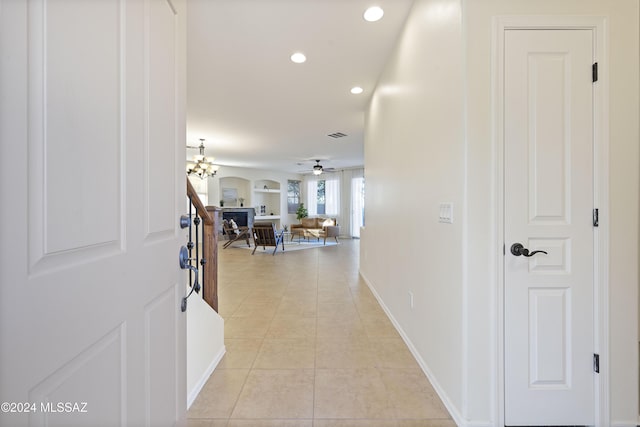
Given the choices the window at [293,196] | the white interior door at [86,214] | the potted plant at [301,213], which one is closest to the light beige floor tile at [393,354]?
the white interior door at [86,214]

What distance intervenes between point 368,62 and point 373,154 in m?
1.12

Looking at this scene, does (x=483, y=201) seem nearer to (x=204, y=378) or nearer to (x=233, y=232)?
(x=204, y=378)

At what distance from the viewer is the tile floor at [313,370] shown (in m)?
1.51

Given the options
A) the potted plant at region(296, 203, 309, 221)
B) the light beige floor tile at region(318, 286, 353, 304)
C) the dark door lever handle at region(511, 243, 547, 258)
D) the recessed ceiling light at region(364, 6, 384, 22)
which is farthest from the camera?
the potted plant at region(296, 203, 309, 221)

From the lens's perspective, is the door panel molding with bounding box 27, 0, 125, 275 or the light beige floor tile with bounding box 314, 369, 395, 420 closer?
the door panel molding with bounding box 27, 0, 125, 275

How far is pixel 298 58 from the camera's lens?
9.36 feet

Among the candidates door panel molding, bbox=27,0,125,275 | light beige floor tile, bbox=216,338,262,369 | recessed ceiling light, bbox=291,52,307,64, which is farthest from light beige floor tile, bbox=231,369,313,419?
recessed ceiling light, bbox=291,52,307,64

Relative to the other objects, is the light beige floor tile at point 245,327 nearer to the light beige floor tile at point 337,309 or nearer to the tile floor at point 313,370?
the tile floor at point 313,370

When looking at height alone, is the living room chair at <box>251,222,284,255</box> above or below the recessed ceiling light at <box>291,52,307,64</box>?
below

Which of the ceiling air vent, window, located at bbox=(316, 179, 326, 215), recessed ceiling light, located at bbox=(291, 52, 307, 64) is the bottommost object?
window, located at bbox=(316, 179, 326, 215)

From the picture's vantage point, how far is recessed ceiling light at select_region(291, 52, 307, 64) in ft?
9.13

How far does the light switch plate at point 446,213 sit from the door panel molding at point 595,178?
0.73 ft

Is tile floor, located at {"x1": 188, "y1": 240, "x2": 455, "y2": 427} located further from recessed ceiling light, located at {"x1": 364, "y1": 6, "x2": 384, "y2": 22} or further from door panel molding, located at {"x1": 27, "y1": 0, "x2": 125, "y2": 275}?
recessed ceiling light, located at {"x1": 364, "y1": 6, "x2": 384, "y2": 22}

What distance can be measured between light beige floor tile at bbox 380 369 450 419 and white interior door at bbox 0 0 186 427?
1.22 metres
